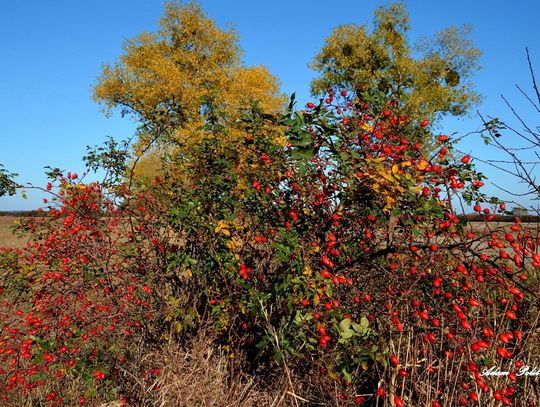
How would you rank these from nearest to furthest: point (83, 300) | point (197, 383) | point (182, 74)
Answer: point (197, 383) → point (83, 300) → point (182, 74)

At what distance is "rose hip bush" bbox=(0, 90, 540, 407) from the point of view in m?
2.99

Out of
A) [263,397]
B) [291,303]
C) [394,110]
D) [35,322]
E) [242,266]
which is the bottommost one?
[263,397]

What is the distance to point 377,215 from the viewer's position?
3369 millimetres

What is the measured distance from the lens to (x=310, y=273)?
3047mm

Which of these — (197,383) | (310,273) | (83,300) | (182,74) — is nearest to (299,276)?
(310,273)

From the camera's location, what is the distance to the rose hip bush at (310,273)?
299 cm

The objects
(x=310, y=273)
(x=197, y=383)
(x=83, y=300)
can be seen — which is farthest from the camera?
(x=83, y=300)

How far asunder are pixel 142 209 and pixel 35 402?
2.37 m

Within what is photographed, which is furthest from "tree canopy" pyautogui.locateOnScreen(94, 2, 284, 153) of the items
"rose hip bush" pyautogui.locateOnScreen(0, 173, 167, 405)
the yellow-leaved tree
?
"rose hip bush" pyautogui.locateOnScreen(0, 173, 167, 405)

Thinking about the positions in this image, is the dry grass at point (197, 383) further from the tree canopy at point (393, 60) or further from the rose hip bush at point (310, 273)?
the tree canopy at point (393, 60)

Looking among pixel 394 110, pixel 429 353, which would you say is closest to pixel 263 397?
pixel 429 353

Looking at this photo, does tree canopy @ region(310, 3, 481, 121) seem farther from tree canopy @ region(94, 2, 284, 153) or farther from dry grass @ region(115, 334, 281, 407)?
dry grass @ region(115, 334, 281, 407)

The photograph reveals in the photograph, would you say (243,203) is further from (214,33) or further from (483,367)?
(214,33)

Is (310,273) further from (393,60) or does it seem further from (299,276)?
(393,60)
